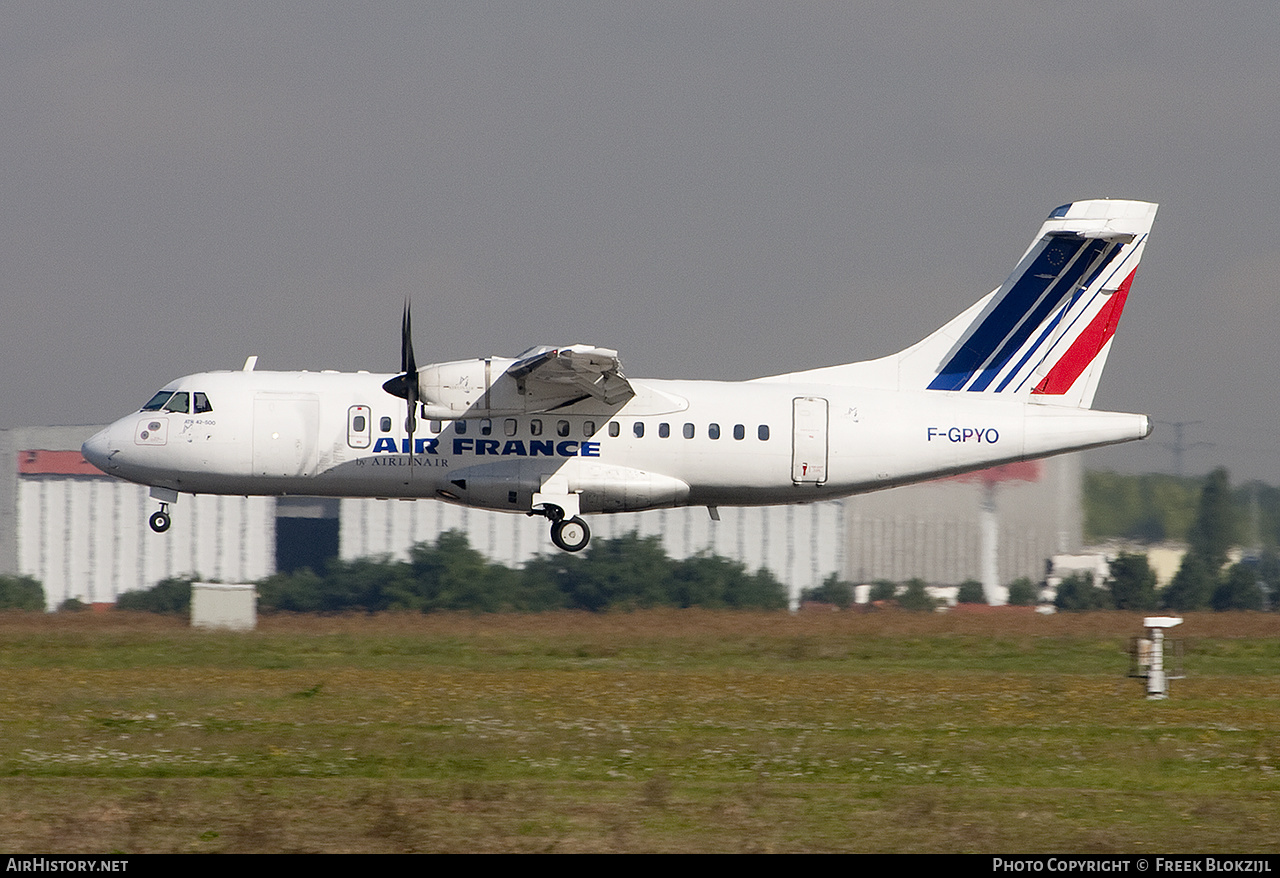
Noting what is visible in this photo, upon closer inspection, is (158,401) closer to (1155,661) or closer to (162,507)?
(162,507)

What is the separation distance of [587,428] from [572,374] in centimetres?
151

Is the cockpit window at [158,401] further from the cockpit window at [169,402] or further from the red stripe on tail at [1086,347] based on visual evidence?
the red stripe on tail at [1086,347]

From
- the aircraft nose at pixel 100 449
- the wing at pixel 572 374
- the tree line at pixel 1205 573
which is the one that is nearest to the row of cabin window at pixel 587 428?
the wing at pixel 572 374

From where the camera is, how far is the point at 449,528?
163 ft

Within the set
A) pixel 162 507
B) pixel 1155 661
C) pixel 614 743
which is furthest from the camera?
pixel 162 507

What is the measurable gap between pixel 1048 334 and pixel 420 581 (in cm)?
1648

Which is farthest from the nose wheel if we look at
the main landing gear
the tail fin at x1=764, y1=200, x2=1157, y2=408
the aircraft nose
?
the tail fin at x1=764, y1=200, x2=1157, y2=408

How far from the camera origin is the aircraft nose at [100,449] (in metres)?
24.2

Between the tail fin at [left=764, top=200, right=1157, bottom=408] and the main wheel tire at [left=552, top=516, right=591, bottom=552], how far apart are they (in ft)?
14.6

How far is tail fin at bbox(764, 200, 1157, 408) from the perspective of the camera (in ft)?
81.7

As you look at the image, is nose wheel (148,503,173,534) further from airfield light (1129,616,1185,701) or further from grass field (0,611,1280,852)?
airfield light (1129,616,1185,701)

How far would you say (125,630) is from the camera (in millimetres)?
23312

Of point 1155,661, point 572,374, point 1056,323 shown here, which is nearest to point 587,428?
point 572,374

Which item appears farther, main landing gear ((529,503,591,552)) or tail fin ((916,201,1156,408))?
tail fin ((916,201,1156,408))
